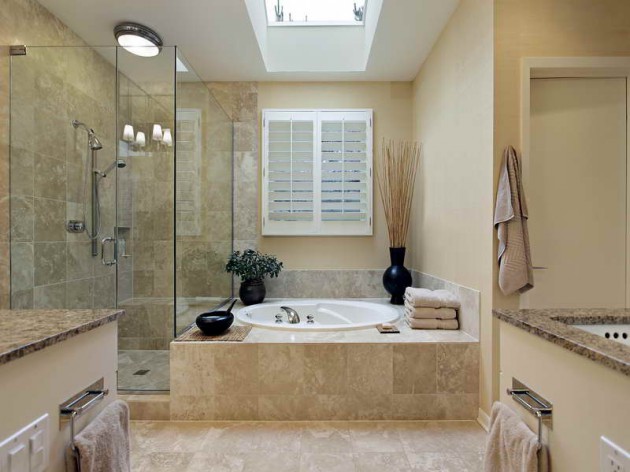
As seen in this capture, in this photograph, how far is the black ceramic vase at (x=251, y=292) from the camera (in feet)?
9.96

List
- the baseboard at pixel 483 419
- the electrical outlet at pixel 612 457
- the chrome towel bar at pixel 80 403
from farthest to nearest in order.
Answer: the baseboard at pixel 483 419 → the chrome towel bar at pixel 80 403 → the electrical outlet at pixel 612 457

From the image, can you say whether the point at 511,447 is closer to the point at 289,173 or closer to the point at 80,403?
the point at 80,403

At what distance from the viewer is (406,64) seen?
296cm

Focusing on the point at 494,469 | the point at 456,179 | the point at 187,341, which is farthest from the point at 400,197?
the point at 494,469

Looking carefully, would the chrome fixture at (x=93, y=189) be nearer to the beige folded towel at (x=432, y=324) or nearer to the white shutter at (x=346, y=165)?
the white shutter at (x=346, y=165)

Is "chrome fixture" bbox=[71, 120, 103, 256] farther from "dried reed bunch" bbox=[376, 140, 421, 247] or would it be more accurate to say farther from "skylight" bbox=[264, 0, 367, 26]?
"dried reed bunch" bbox=[376, 140, 421, 247]

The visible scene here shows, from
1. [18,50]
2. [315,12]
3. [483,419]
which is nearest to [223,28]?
[315,12]

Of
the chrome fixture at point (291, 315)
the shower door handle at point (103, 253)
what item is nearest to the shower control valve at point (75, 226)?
the shower door handle at point (103, 253)

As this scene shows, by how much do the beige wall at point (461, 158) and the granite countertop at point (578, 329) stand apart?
949 mm

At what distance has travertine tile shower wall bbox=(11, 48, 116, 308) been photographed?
2.07 meters

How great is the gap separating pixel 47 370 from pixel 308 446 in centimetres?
146

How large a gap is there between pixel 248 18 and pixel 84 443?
8.07 ft

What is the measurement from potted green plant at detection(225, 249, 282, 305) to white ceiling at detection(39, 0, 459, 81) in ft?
5.38

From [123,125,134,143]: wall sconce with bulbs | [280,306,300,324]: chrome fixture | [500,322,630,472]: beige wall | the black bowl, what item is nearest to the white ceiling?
[123,125,134,143]: wall sconce with bulbs
